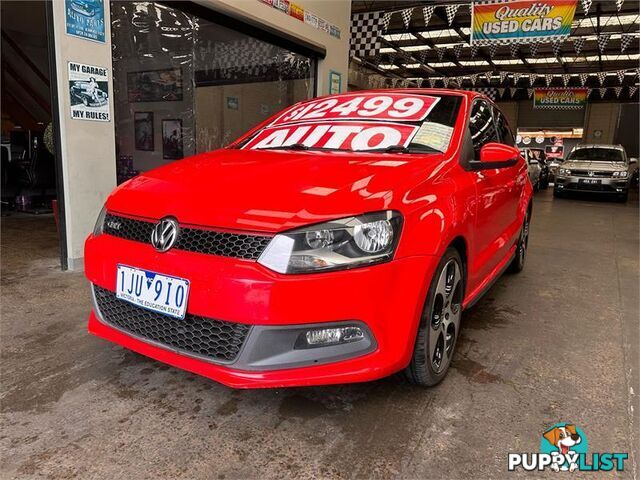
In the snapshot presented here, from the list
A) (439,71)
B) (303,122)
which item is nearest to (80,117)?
(303,122)

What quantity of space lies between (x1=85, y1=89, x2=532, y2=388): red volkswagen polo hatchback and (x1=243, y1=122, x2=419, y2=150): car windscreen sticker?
16 cm

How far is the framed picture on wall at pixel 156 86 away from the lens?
22.7 feet

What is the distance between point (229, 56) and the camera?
743 cm

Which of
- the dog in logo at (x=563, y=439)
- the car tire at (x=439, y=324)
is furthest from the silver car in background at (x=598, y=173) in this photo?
the dog in logo at (x=563, y=439)

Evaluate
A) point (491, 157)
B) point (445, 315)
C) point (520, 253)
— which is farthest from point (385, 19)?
point (445, 315)

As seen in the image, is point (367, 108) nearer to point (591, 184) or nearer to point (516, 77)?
point (591, 184)

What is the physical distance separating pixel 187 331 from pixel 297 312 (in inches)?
17.0

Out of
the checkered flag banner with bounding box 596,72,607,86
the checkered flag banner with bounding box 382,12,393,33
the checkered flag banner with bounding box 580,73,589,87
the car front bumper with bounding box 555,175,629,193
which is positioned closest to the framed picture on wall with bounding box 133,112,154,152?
the checkered flag banner with bounding box 382,12,393,33

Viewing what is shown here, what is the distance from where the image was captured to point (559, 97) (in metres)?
17.5

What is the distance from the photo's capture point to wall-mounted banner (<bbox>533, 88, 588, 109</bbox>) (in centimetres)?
1711

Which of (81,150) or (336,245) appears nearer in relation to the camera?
(336,245)

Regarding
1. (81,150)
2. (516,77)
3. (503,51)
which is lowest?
(81,150)

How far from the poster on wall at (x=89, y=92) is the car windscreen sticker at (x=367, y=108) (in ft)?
6.06

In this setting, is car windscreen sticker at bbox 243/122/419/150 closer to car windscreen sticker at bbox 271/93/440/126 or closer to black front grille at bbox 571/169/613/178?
car windscreen sticker at bbox 271/93/440/126
